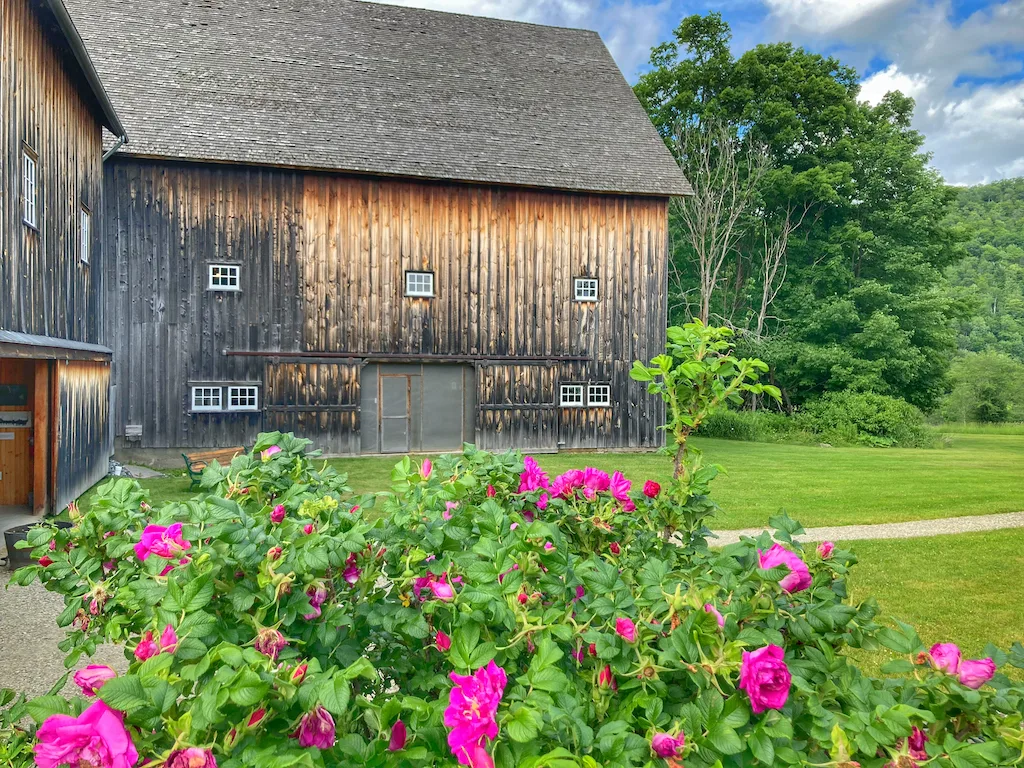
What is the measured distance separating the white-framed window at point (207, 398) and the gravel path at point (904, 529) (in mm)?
12525

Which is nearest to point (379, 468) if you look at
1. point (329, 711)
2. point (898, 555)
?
point (898, 555)

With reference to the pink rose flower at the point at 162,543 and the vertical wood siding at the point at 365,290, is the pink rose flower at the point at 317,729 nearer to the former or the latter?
the pink rose flower at the point at 162,543

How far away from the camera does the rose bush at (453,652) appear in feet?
5.31

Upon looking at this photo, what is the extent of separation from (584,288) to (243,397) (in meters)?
9.19

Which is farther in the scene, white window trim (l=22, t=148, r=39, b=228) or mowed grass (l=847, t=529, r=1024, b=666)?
white window trim (l=22, t=148, r=39, b=228)

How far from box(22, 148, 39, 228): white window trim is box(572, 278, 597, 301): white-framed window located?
13028 millimetres

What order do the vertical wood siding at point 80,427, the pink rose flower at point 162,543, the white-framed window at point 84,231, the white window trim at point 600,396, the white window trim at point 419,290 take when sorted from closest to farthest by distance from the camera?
the pink rose flower at point 162,543 → the vertical wood siding at point 80,427 → the white-framed window at point 84,231 → the white window trim at point 419,290 → the white window trim at point 600,396

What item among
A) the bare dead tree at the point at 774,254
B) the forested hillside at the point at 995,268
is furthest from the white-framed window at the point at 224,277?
the forested hillside at the point at 995,268

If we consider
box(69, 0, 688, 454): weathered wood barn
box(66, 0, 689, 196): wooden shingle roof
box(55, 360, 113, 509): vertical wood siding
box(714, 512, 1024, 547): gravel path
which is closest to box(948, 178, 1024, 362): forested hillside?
box(66, 0, 689, 196): wooden shingle roof

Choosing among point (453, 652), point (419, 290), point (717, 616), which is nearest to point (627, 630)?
point (717, 616)

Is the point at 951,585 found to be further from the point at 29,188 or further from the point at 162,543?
the point at 29,188

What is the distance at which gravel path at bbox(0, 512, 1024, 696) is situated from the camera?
5723 millimetres

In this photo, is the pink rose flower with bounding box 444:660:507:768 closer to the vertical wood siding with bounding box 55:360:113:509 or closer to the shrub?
the vertical wood siding with bounding box 55:360:113:509

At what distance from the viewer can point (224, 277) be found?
18344 mm
